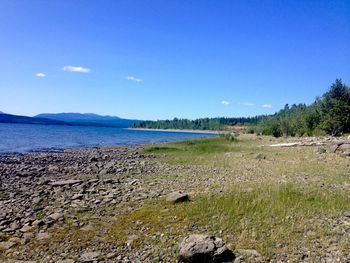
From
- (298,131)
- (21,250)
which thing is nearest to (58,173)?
(21,250)

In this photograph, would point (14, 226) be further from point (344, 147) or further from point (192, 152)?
point (344, 147)

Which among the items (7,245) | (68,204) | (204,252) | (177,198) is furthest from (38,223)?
(204,252)

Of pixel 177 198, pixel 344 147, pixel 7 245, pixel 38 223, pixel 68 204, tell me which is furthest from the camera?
pixel 344 147

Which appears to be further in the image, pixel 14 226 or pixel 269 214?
pixel 269 214

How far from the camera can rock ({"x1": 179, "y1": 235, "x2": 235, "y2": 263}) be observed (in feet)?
26.0

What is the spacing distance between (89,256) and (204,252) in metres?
3.13

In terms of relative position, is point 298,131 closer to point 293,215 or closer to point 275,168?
point 275,168

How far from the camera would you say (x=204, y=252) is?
796 centimetres

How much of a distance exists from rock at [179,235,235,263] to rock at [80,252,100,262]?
7.64 ft

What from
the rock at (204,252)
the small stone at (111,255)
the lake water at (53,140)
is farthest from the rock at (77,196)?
the lake water at (53,140)

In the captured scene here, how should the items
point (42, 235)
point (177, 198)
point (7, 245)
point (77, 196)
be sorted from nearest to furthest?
1. point (7, 245)
2. point (42, 235)
3. point (177, 198)
4. point (77, 196)

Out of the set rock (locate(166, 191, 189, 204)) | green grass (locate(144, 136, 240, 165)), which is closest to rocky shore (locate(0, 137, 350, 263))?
rock (locate(166, 191, 189, 204))

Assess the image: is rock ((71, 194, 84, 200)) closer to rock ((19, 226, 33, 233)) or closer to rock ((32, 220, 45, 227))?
rock ((32, 220, 45, 227))

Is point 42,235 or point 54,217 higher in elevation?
point 54,217
